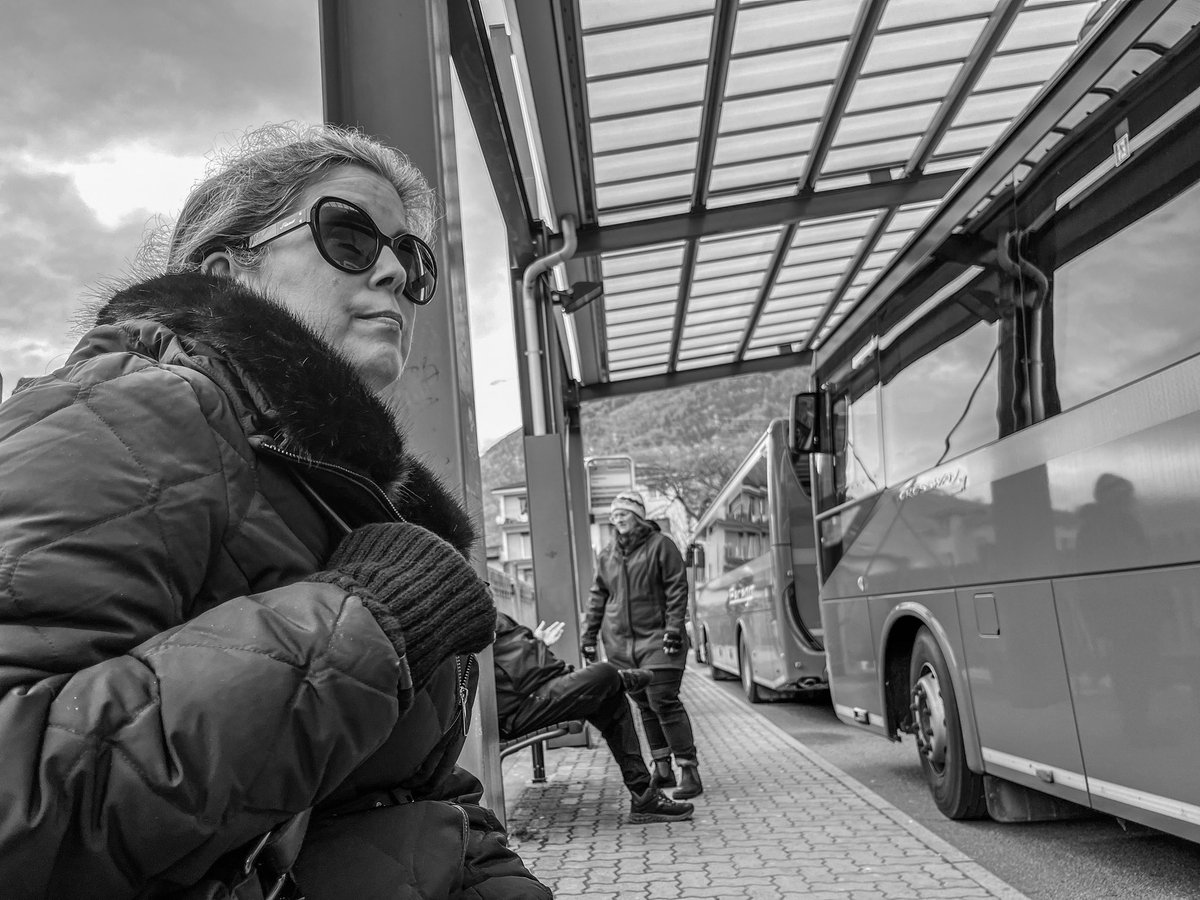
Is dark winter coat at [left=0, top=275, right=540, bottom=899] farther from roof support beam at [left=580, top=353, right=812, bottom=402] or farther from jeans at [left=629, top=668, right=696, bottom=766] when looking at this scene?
roof support beam at [left=580, top=353, right=812, bottom=402]

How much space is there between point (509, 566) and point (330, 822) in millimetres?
31460

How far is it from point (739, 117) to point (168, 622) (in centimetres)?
A: 1071

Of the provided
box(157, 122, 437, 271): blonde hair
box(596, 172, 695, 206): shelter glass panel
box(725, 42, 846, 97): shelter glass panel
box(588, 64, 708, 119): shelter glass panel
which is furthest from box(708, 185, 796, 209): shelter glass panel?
box(157, 122, 437, 271): blonde hair

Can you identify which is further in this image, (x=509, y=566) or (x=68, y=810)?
(x=509, y=566)

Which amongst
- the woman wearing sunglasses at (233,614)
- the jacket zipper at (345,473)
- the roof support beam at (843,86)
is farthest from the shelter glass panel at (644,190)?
the jacket zipper at (345,473)

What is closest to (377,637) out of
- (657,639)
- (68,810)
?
(68,810)

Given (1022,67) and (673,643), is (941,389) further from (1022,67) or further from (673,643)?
(1022,67)

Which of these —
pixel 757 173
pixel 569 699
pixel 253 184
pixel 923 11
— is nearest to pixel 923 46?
pixel 923 11

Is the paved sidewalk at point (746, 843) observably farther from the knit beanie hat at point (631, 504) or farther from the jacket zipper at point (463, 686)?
the jacket zipper at point (463, 686)

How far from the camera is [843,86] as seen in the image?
1096cm

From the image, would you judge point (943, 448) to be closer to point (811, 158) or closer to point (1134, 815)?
point (1134, 815)

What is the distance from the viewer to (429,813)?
144 centimetres

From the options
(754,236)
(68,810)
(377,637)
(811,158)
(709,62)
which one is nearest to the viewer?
(68,810)

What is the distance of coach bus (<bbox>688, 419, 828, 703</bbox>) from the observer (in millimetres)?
11914
